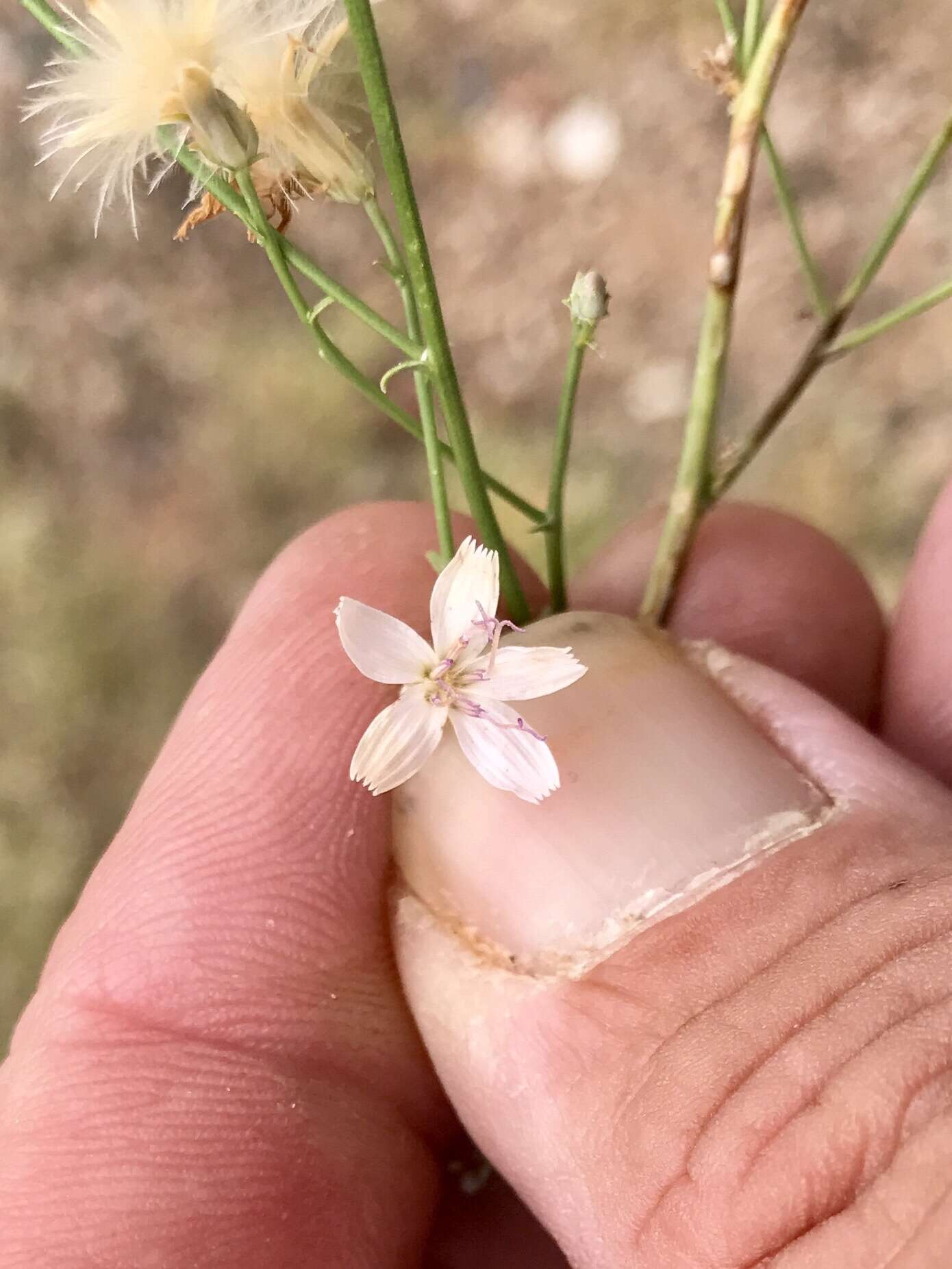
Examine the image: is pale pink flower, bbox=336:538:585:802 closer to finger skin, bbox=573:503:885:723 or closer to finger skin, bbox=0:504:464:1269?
finger skin, bbox=0:504:464:1269

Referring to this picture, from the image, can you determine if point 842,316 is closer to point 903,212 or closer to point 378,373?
point 903,212

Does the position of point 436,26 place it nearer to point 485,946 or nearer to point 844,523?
point 844,523

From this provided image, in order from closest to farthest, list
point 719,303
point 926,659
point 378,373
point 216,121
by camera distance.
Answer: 1. point 216,121
2. point 719,303
3. point 926,659
4. point 378,373

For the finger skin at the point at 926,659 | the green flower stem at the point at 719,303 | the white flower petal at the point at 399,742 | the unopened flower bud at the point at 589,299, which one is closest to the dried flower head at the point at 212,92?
the unopened flower bud at the point at 589,299

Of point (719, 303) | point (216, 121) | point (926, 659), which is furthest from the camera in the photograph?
point (926, 659)

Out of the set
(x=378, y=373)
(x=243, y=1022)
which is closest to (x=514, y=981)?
(x=243, y=1022)

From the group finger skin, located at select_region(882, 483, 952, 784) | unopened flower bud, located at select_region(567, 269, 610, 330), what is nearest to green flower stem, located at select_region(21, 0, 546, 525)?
unopened flower bud, located at select_region(567, 269, 610, 330)

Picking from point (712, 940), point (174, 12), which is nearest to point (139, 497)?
point (174, 12)
